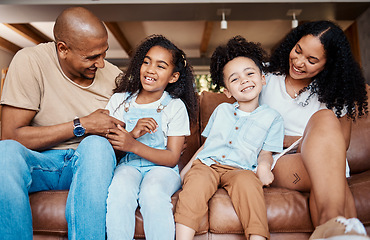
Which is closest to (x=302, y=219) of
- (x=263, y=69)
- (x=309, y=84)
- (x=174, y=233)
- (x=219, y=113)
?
(x=174, y=233)

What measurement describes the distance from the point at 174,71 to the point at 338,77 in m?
0.88

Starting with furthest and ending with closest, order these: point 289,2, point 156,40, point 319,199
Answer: point 289,2
point 156,40
point 319,199

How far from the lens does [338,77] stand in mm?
1744

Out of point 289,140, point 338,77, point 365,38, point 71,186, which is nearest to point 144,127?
point 71,186

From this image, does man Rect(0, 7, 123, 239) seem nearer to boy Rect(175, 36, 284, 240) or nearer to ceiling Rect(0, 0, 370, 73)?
boy Rect(175, 36, 284, 240)

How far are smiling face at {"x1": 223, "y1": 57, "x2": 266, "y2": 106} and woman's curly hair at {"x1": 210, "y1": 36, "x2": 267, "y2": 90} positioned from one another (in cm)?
5

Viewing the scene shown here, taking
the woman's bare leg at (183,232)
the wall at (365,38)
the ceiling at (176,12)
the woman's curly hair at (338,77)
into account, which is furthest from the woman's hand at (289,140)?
the wall at (365,38)

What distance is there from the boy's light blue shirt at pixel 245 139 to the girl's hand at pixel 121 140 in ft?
1.27

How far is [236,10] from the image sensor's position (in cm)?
508

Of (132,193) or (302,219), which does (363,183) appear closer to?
(302,219)

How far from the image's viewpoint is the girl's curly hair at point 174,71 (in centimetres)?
183

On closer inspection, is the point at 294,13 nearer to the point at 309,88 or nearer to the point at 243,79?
the point at 309,88

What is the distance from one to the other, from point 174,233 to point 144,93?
2.71 ft

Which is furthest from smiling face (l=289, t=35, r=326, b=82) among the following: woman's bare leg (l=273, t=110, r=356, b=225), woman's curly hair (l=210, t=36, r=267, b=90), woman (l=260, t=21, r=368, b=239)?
woman's bare leg (l=273, t=110, r=356, b=225)
